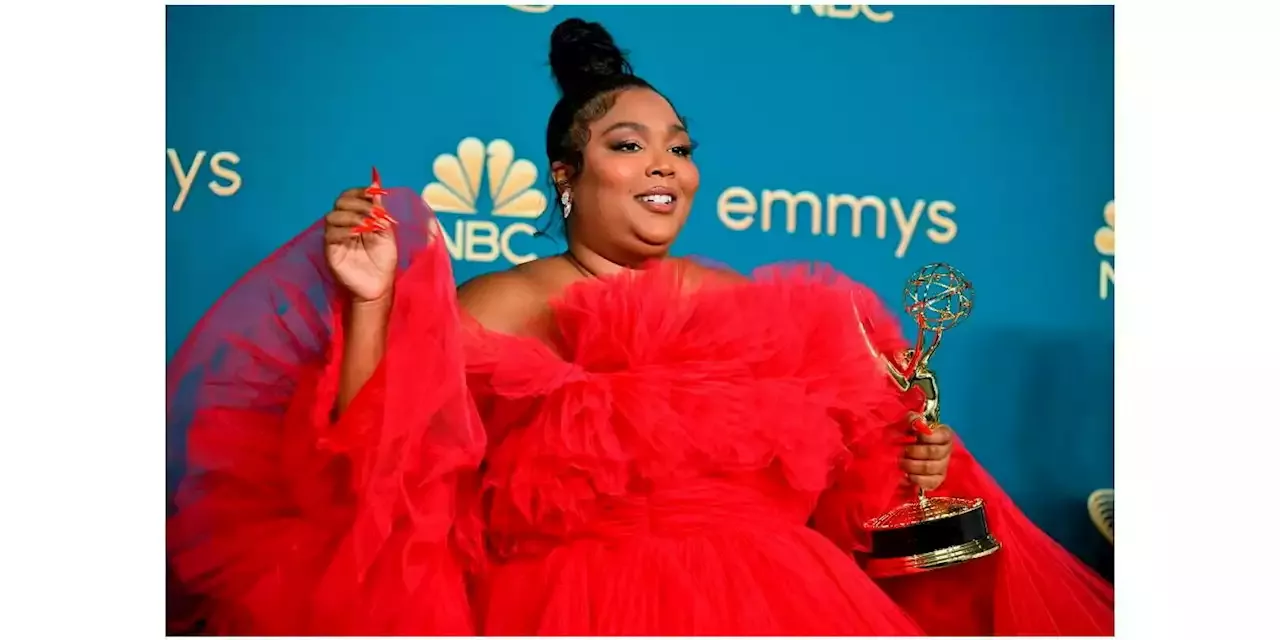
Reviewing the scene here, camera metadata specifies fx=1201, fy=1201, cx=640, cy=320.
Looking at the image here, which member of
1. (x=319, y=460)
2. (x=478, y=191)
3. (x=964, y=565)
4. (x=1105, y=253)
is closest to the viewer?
(x=319, y=460)

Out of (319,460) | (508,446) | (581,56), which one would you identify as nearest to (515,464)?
(508,446)

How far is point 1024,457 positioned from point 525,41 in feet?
3.77

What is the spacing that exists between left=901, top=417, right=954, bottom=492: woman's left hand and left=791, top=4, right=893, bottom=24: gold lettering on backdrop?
75 centimetres

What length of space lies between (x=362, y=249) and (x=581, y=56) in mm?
528

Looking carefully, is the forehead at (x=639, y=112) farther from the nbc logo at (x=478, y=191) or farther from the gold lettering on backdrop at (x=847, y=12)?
the gold lettering on backdrop at (x=847, y=12)

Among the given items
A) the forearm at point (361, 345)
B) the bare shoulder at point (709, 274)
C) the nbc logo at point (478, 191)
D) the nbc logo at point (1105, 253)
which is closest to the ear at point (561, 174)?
the nbc logo at point (478, 191)

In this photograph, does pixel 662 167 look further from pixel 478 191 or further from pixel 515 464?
pixel 515 464

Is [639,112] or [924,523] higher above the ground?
[639,112]

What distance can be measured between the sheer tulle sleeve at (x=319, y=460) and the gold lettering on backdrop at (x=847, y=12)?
82 centimetres

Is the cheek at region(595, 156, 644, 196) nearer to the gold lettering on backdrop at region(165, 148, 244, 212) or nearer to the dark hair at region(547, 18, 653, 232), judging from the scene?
the dark hair at region(547, 18, 653, 232)

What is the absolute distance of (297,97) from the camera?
2.01 metres

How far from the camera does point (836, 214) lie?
83.7 inches
